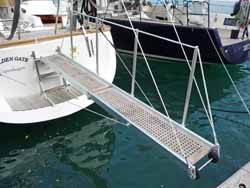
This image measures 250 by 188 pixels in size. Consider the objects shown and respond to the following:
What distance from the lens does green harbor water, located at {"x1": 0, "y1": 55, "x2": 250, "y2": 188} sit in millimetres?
3818

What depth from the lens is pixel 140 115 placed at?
11.9ft

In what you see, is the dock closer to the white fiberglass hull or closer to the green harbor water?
the green harbor water

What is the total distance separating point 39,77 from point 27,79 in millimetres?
195

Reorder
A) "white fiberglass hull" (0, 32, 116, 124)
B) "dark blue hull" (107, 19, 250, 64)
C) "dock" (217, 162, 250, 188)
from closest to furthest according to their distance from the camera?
"dock" (217, 162, 250, 188) → "white fiberglass hull" (0, 32, 116, 124) → "dark blue hull" (107, 19, 250, 64)

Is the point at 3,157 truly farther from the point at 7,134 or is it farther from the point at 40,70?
the point at 40,70

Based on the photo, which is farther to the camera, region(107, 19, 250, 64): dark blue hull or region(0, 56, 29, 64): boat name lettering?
region(107, 19, 250, 64): dark blue hull

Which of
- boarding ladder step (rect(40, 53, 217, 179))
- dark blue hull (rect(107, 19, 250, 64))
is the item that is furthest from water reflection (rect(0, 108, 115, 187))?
dark blue hull (rect(107, 19, 250, 64))

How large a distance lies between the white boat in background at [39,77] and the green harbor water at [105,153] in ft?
1.58

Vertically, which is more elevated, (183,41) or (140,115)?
(183,41)

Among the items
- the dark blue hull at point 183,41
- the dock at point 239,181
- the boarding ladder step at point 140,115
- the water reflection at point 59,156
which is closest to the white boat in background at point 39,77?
the boarding ladder step at point 140,115

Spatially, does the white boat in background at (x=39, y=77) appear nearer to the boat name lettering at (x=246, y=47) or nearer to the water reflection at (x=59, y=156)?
the water reflection at (x=59, y=156)

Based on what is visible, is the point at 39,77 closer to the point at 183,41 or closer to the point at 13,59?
the point at 13,59

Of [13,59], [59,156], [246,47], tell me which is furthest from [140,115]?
[246,47]

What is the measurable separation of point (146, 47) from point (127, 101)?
5.74m
